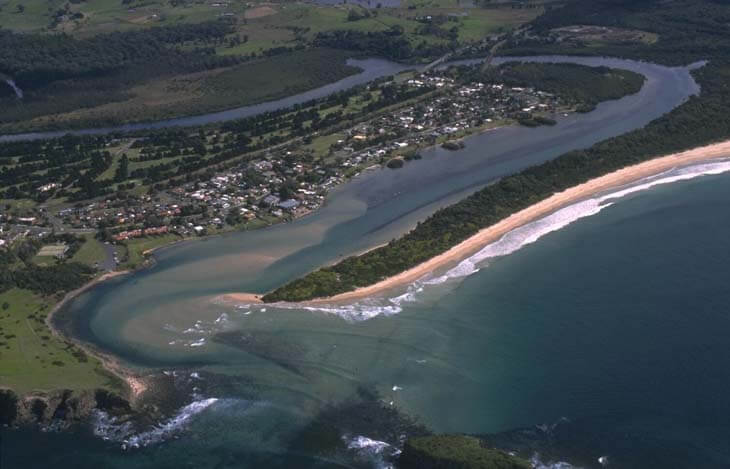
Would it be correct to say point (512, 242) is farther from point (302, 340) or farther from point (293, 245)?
point (302, 340)

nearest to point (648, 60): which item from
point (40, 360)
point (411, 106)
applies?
point (411, 106)

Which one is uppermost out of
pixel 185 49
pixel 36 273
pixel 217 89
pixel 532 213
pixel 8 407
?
pixel 185 49

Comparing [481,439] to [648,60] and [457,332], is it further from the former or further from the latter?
[648,60]

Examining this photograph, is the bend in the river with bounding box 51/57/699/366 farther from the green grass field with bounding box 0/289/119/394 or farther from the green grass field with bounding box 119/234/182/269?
the green grass field with bounding box 0/289/119/394

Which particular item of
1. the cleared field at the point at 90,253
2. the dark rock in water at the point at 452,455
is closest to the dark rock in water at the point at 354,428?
the dark rock in water at the point at 452,455

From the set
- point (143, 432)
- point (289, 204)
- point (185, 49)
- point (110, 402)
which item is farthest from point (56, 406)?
point (185, 49)
